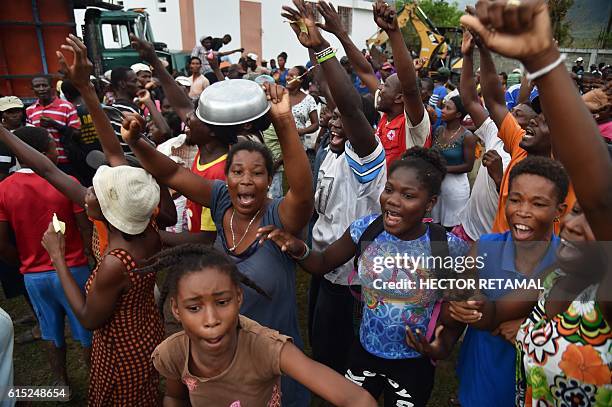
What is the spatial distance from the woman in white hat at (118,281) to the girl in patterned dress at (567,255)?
5.37 feet

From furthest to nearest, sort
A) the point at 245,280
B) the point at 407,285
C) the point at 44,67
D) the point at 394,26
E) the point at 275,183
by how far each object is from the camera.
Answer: the point at 44,67, the point at 275,183, the point at 394,26, the point at 407,285, the point at 245,280

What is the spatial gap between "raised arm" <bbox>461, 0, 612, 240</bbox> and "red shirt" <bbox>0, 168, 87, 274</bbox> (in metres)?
2.56

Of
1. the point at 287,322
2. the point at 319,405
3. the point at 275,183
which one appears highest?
the point at 287,322

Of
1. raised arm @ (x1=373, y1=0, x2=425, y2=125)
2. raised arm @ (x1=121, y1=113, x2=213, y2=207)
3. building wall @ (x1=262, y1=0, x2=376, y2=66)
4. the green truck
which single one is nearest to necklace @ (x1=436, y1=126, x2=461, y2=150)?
raised arm @ (x1=373, y1=0, x2=425, y2=125)

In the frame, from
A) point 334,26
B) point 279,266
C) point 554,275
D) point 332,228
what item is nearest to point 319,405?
point 332,228

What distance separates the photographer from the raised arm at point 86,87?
2293 mm

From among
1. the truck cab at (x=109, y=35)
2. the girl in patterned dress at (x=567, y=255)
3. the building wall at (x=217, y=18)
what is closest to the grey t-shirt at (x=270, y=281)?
the girl in patterned dress at (x=567, y=255)

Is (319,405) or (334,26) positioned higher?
(334,26)

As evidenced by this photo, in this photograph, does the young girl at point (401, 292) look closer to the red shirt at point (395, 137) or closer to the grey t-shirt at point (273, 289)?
the grey t-shirt at point (273, 289)

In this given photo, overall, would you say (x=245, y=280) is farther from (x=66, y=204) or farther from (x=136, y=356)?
(x=66, y=204)

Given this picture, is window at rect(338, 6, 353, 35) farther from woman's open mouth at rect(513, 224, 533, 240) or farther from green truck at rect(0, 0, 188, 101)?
woman's open mouth at rect(513, 224, 533, 240)

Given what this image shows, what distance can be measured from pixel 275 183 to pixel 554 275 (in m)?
3.21

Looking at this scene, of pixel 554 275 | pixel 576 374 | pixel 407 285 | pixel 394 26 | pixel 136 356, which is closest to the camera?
pixel 576 374

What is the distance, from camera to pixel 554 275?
158 centimetres
